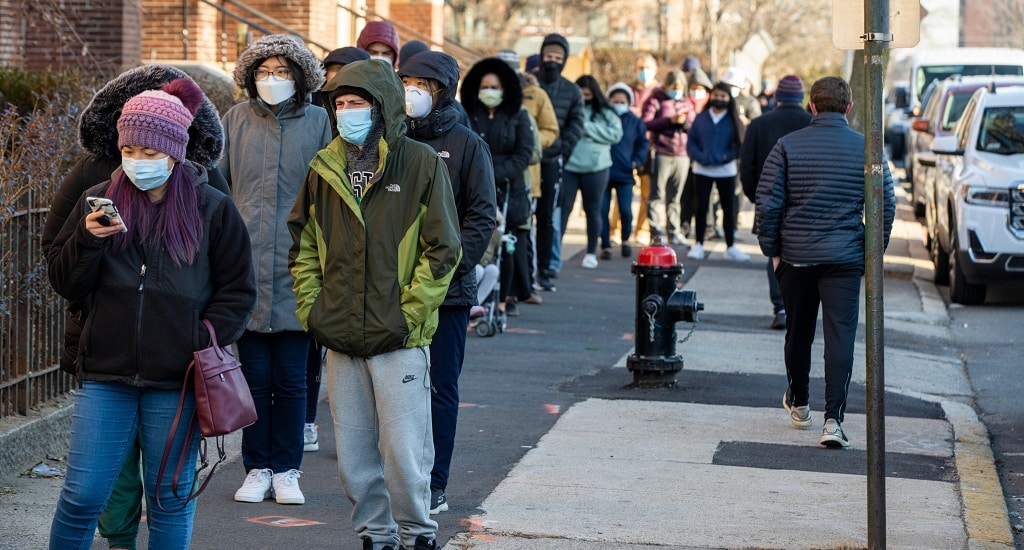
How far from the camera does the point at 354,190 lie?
501 centimetres

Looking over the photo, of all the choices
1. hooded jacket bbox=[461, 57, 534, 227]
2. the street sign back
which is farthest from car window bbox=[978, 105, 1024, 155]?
the street sign back

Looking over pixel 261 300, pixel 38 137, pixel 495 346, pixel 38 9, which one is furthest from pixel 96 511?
pixel 38 9

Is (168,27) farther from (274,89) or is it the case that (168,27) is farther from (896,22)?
(896,22)

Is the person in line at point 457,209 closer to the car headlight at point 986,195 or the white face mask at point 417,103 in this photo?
the white face mask at point 417,103

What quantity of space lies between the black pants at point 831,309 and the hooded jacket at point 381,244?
3.14m

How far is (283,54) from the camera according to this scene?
619cm

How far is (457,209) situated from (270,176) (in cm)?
88

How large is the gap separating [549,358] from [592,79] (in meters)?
5.14

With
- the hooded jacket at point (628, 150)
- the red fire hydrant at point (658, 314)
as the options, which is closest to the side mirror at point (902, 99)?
the hooded jacket at point (628, 150)

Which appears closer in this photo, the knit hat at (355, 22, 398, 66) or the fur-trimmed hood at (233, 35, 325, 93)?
the fur-trimmed hood at (233, 35, 325, 93)

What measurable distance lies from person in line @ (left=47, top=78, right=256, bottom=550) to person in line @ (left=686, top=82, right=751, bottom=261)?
11.4 meters

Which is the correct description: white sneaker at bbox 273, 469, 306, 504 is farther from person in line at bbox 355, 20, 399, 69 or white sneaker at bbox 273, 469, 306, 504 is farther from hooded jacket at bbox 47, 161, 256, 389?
person in line at bbox 355, 20, 399, 69

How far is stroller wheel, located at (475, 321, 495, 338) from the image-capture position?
10.9m

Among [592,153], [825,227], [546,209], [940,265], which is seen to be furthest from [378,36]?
[940,265]
